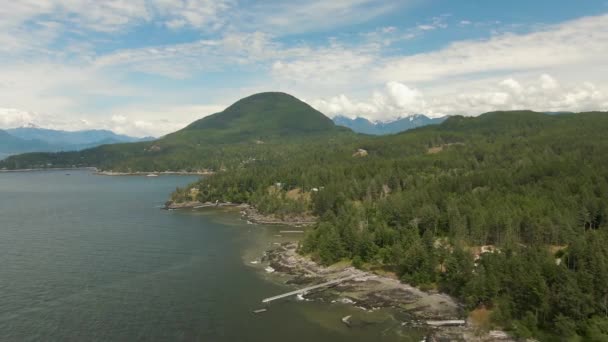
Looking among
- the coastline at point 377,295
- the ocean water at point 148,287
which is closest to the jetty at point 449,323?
the coastline at point 377,295

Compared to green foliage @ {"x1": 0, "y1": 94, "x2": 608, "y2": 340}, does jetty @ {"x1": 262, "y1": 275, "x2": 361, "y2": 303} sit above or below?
below

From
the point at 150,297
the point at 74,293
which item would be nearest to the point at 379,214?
the point at 150,297

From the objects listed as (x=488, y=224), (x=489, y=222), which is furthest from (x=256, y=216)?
(x=489, y=222)

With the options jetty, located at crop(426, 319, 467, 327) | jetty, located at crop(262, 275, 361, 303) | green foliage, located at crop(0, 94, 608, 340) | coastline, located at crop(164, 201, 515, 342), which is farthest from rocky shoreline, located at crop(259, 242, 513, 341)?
green foliage, located at crop(0, 94, 608, 340)

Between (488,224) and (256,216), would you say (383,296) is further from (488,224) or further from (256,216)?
(256,216)

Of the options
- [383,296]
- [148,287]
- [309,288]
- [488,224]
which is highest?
[488,224]

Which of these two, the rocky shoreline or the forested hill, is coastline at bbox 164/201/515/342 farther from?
the forested hill
